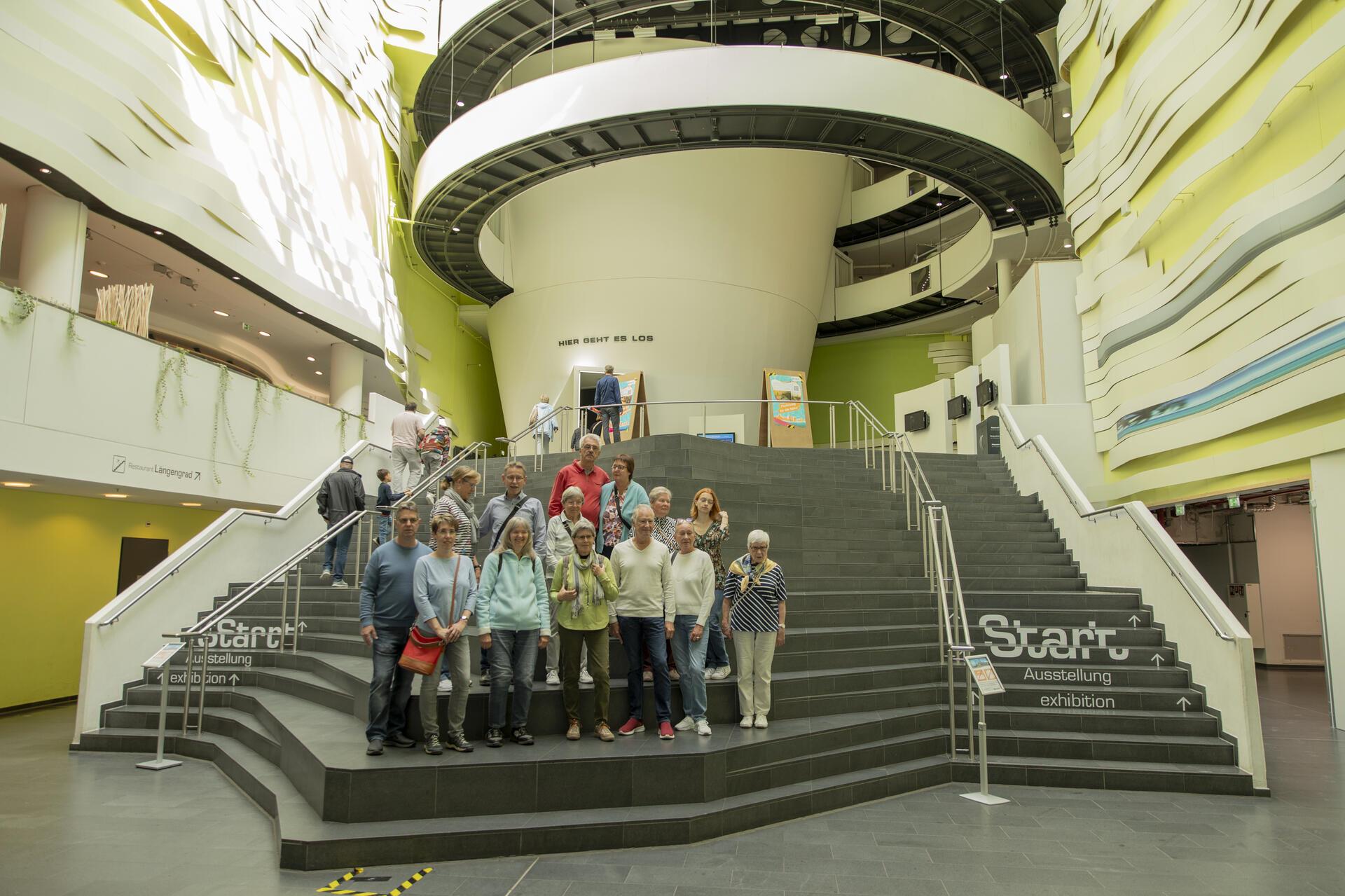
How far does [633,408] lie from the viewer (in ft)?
59.0

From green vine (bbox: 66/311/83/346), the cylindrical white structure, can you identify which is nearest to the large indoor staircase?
green vine (bbox: 66/311/83/346)

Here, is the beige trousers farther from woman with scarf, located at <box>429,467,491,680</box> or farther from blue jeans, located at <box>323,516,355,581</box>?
blue jeans, located at <box>323,516,355,581</box>

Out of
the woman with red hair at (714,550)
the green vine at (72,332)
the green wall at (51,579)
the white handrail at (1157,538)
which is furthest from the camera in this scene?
the green wall at (51,579)

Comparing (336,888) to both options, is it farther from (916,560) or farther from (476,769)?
(916,560)

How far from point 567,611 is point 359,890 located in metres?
2.00

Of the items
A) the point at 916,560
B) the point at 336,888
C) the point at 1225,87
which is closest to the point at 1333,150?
the point at 1225,87

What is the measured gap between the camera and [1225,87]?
10.1m

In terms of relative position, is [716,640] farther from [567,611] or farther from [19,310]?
[19,310]

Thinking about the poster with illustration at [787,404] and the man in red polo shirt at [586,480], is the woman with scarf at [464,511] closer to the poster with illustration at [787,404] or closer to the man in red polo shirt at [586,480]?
the man in red polo shirt at [586,480]

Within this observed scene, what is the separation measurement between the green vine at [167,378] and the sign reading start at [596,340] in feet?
31.7

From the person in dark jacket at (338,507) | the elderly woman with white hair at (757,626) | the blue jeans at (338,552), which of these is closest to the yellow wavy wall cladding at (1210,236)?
the elderly woman with white hair at (757,626)

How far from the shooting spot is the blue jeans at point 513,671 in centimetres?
542

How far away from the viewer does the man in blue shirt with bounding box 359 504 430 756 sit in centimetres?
528

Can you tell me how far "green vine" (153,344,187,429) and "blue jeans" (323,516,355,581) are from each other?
3.34 m
